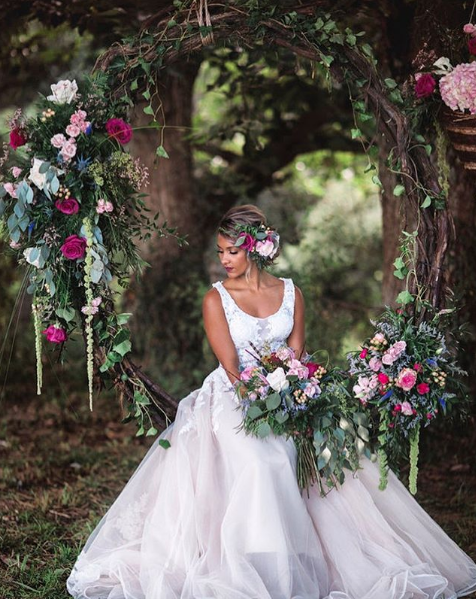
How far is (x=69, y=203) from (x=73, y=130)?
32 centimetres

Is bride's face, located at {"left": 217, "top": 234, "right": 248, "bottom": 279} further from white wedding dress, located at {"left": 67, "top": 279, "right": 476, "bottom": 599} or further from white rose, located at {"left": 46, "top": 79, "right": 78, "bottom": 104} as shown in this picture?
white rose, located at {"left": 46, "top": 79, "right": 78, "bottom": 104}

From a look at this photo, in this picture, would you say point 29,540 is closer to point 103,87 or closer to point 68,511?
point 68,511

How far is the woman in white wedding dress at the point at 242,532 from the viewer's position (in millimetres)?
3316

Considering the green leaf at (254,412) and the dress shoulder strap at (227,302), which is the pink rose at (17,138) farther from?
the green leaf at (254,412)

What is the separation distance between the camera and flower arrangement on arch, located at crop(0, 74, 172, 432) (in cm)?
345

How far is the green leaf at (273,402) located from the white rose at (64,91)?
159 centimetres

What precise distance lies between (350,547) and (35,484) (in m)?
2.49

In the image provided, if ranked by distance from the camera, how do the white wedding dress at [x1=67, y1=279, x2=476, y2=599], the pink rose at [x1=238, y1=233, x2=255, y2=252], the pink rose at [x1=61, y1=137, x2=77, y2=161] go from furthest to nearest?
the pink rose at [x1=238, y1=233, x2=255, y2=252], the pink rose at [x1=61, y1=137, x2=77, y2=161], the white wedding dress at [x1=67, y1=279, x2=476, y2=599]

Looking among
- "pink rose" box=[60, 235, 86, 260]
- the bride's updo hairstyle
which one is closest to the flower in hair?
the bride's updo hairstyle

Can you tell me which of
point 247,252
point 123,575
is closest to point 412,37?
point 247,252

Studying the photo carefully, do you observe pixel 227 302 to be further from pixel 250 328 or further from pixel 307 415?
pixel 307 415

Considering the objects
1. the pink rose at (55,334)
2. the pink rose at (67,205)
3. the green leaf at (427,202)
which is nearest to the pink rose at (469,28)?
the green leaf at (427,202)

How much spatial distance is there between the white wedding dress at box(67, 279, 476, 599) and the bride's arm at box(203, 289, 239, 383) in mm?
129

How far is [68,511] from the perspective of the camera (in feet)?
15.5
